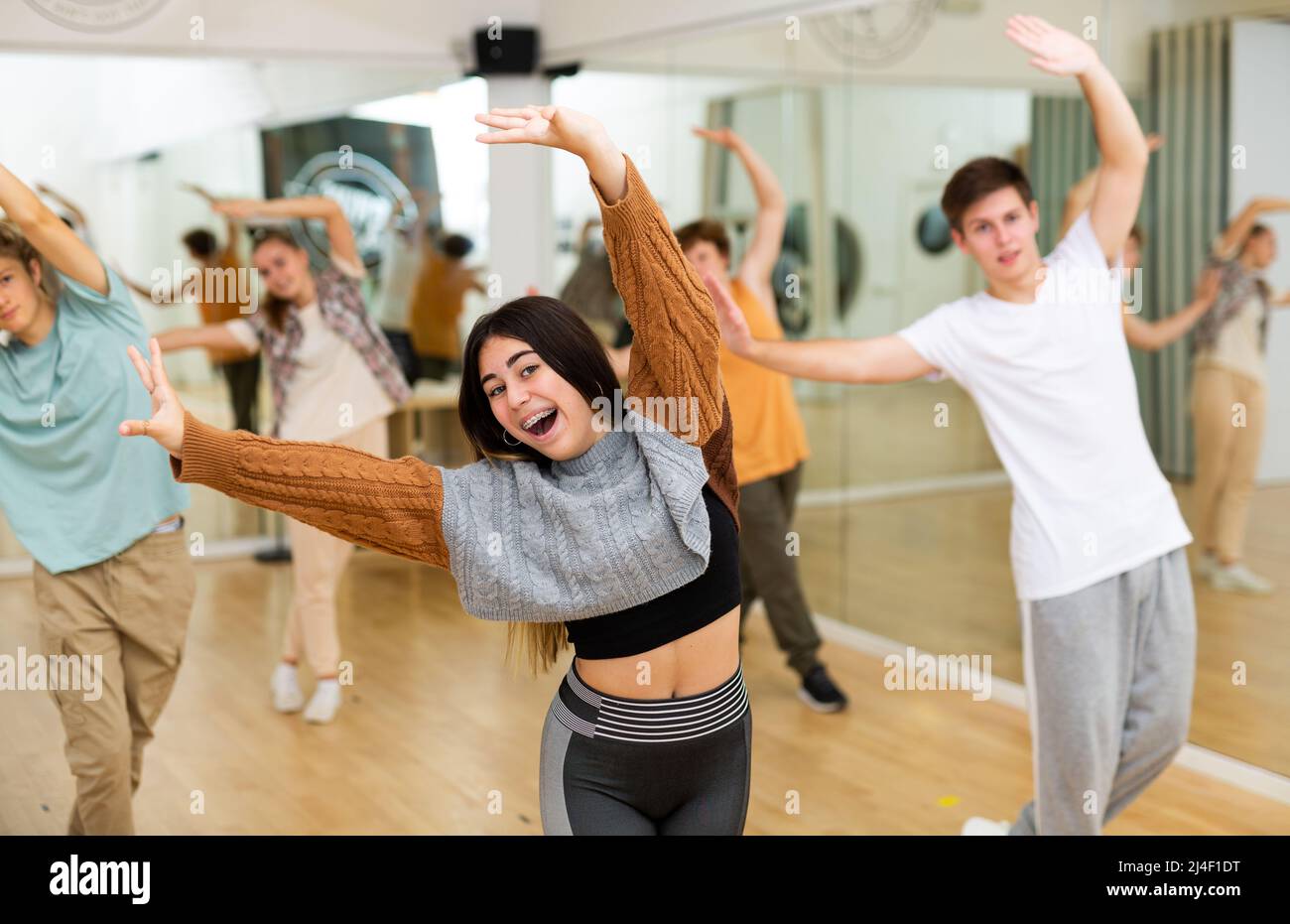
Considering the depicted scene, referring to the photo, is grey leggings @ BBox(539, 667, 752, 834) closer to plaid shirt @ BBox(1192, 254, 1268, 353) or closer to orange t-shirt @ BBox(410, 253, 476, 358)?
plaid shirt @ BBox(1192, 254, 1268, 353)

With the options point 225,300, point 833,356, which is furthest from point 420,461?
point 225,300

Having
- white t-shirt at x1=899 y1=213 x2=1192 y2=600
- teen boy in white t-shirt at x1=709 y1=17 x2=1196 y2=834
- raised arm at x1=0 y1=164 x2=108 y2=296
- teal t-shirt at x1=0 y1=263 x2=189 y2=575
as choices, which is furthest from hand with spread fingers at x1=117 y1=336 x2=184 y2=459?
white t-shirt at x1=899 y1=213 x2=1192 y2=600

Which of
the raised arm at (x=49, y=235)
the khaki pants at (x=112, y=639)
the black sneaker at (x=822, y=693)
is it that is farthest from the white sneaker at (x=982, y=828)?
the raised arm at (x=49, y=235)

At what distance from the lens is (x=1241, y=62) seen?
3396 mm

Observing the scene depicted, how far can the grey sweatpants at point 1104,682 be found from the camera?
95.5 inches

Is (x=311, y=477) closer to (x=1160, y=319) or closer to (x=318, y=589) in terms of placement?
(x=318, y=589)

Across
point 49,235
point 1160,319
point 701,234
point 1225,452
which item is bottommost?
point 1225,452

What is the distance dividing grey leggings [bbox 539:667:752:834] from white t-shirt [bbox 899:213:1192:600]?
93cm

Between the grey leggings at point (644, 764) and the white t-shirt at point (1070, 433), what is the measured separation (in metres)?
0.93

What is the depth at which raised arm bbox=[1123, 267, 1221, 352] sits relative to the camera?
357 centimetres

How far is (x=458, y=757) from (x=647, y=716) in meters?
2.12

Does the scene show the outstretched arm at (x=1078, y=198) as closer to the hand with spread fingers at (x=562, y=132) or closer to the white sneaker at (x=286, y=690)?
the hand with spread fingers at (x=562, y=132)

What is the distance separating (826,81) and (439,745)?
3.02 meters

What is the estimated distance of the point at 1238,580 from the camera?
11.8 feet
